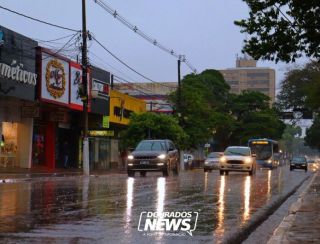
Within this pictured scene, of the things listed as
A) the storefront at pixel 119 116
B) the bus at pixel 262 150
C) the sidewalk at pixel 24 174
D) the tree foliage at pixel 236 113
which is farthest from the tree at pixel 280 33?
the tree foliage at pixel 236 113

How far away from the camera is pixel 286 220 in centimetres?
1216

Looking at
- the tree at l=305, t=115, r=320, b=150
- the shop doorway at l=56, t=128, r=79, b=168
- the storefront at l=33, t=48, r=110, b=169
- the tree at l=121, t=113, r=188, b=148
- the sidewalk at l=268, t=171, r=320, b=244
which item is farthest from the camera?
the tree at l=305, t=115, r=320, b=150

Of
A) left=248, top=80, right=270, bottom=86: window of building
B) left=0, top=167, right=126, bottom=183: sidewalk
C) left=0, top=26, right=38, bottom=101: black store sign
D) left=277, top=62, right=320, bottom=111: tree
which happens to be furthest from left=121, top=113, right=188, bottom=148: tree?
left=248, top=80, right=270, bottom=86: window of building

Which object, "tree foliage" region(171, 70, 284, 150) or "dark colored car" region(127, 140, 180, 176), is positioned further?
"tree foliage" region(171, 70, 284, 150)

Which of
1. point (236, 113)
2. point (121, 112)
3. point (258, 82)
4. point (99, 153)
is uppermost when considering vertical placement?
point (258, 82)

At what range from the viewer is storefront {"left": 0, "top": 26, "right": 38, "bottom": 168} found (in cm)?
3197

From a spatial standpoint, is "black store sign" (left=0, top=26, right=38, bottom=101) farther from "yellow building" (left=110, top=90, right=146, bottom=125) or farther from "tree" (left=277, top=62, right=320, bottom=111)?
"tree" (left=277, top=62, right=320, bottom=111)

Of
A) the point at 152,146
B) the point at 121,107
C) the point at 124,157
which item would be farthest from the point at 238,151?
the point at 124,157

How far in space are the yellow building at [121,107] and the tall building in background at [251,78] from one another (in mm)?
102910

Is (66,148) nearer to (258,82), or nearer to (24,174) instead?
(24,174)

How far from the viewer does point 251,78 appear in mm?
158000

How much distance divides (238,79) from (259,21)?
478 feet

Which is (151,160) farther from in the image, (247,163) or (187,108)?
(187,108)

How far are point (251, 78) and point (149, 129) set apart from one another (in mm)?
112877
